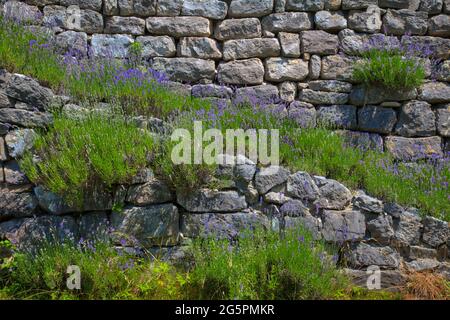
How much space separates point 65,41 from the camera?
521 centimetres

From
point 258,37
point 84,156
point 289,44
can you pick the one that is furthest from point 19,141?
point 289,44

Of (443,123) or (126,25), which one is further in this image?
(126,25)

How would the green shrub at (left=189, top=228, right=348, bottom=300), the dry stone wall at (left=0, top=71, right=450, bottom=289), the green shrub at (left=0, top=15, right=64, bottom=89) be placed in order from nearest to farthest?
1. the green shrub at (left=189, top=228, right=348, bottom=300)
2. the dry stone wall at (left=0, top=71, right=450, bottom=289)
3. the green shrub at (left=0, top=15, right=64, bottom=89)

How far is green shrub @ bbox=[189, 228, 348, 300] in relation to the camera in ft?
11.1

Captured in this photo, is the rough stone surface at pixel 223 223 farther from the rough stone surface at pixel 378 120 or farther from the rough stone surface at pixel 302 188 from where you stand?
the rough stone surface at pixel 378 120

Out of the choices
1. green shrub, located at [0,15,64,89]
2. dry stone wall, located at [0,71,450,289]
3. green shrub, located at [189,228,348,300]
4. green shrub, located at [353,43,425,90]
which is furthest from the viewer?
green shrub, located at [353,43,425,90]

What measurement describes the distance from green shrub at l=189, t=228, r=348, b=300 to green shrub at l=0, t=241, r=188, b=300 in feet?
0.90

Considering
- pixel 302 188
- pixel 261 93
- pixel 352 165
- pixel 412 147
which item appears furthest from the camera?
pixel 261 93

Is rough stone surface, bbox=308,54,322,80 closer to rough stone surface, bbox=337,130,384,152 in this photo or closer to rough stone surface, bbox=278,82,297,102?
rough stone surface, bbox=278,82,297,102

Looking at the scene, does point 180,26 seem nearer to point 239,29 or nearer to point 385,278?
point 239,29

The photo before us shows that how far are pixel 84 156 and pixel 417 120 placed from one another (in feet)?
12.3

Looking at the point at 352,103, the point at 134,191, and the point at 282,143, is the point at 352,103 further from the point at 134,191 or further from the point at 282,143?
the point at 134,191

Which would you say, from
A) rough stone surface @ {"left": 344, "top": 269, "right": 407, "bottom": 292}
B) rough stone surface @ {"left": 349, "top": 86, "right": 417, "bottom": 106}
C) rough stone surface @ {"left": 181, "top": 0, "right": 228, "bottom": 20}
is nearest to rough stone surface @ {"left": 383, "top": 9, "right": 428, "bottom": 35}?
rough stone surface @ {"left": 349, "top": 86, "right": 417, "bottom": 106}

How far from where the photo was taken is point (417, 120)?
4.98m
